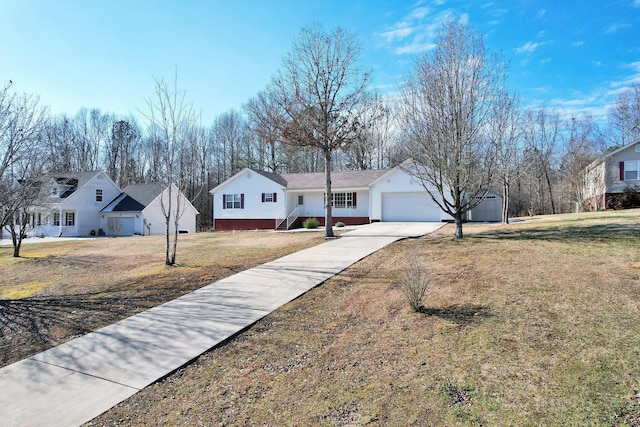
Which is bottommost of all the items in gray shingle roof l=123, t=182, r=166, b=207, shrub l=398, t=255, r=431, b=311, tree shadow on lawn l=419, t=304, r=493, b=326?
tree shadow on lawn l=419, t=304, r=493, b=326

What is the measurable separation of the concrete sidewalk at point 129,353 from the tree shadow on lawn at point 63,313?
0.39m

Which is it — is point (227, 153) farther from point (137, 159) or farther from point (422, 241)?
point (422, 241)

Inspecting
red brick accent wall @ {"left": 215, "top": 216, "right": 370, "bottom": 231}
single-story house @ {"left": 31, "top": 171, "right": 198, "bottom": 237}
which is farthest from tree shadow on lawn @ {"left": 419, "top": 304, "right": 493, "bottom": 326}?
single-story house @ {"left": 31, "top": 171, "right": 198, "bottom": 237}

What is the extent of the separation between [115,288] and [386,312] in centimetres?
640

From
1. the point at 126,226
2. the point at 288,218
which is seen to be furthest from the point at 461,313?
the point at 126,226

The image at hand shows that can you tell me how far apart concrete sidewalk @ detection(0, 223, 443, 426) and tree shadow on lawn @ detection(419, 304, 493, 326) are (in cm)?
263

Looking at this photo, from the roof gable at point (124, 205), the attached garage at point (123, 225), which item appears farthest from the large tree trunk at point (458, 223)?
the attached garage at point (123, 225)

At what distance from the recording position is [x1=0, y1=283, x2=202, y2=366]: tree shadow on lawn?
5645 millimetres

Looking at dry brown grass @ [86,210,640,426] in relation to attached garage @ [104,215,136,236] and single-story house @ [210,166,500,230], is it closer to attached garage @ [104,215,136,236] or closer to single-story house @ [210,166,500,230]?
single-story house @ [210,166,500,230]

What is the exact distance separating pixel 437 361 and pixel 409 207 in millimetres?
21157

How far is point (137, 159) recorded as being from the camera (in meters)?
46.4

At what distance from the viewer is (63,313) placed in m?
6.95

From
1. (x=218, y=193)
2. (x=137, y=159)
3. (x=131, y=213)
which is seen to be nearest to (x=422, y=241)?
(x=218, y=193)

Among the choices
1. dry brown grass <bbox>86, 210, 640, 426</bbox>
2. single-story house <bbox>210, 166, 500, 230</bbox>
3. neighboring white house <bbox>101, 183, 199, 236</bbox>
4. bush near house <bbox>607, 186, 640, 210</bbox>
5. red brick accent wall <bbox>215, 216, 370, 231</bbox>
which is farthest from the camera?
neighboring white house <bbox>101, 183, 199, 236</bbox>
